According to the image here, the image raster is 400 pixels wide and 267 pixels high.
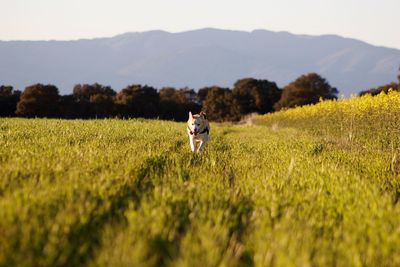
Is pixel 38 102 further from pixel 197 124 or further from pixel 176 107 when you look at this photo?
pixel 197 124

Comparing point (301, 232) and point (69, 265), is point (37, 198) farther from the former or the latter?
point (301, 232)

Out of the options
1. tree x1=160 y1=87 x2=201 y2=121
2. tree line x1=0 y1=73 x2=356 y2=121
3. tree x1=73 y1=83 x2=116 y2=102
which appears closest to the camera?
tree line x1=0 y1=73 x2=356 y2=121

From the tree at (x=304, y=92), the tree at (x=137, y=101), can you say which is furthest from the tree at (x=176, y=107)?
the tree at (x=304, y=92)

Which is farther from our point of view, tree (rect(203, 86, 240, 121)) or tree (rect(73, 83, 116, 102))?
tree (rect(203, 86, 240, 121))

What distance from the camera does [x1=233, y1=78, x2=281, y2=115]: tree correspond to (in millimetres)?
93750

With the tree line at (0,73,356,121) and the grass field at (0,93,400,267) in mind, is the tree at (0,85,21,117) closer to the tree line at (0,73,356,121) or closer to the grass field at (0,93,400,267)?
the tree line at (0,73,356,121)

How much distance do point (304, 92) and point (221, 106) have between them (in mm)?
17325

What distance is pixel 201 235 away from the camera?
3957mm

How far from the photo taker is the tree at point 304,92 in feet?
281

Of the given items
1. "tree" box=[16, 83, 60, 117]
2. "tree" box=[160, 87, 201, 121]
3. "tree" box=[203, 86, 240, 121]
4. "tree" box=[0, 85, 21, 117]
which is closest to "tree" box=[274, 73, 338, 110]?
"tree" box=[203, 86, 240, 121]

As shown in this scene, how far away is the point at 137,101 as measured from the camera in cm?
8050

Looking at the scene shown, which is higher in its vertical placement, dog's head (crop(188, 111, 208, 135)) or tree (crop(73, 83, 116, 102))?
tree (crop(73, 83, 116, 102))

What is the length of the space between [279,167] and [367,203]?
3020 mm

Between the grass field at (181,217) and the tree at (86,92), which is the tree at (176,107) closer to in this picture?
the tree at (86,92)
